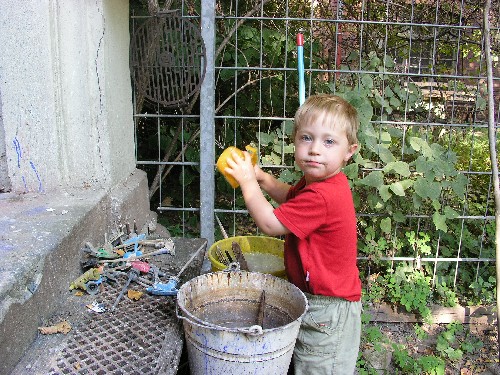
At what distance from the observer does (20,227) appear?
2.10 m

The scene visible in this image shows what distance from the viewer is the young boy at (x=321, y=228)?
1926 mm

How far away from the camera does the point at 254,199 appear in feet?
6.41

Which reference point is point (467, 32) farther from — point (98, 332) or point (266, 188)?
point (98, 332)

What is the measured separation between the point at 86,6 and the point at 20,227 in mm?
1208

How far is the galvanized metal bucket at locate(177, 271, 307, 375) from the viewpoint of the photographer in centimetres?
169

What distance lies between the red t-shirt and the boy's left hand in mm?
190

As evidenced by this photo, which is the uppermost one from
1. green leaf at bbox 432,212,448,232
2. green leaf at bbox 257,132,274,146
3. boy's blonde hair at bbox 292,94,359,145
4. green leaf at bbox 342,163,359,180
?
boy's blonde hair at bbox 292,94,359,145

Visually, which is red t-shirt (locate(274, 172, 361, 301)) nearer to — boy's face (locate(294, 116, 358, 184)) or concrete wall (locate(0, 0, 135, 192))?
boy's face (locate(294, 116, 358, 184))

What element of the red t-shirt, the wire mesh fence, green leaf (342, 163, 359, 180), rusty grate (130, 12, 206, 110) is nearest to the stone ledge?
rusty grate (130, 12, 206, 110)

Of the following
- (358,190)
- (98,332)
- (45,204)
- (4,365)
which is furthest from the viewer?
(358,190)

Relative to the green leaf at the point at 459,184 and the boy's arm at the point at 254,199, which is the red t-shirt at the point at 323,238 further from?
the green leaf at the point at 459,184

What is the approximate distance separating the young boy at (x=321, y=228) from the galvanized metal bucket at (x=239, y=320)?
0.13 meters

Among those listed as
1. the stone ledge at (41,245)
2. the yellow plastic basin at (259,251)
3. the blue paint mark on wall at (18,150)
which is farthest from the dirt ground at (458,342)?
the blue paint mark on wall at (18,150)

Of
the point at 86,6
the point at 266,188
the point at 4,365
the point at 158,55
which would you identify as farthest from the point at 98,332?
the point at 158,55
